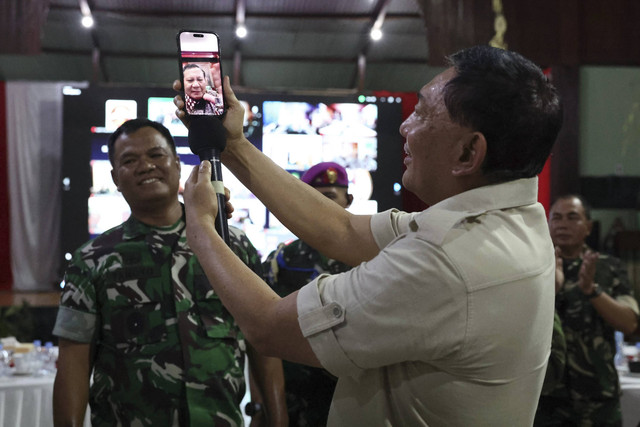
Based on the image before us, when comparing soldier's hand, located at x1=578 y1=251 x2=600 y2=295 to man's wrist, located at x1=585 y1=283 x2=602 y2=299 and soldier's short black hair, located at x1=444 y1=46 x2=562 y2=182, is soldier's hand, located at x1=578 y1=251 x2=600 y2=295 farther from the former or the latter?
soldier's short black hair, located at x1=444 y1=46 x2=562 y2=182

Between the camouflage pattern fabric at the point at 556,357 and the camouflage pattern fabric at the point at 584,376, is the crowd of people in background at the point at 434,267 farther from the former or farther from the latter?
the camouflage pattern fabric at the point at 584,376

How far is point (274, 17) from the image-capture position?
977cm

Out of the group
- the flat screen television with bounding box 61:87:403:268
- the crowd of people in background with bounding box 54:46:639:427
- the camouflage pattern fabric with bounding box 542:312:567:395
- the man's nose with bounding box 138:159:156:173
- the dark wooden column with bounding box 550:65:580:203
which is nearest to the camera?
the crowd of people in background with bounding box 54:46:639:427

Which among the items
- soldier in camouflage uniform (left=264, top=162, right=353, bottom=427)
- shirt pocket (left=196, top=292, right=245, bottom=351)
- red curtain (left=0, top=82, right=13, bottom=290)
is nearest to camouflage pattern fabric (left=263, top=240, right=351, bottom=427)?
soldier in camouflage uniform (left=264, top=162, right=353, bottom=427)

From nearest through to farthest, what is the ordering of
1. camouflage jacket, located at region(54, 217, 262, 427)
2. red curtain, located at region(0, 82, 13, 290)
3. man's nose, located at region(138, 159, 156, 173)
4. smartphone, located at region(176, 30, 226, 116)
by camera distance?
smartphone, located at region(176, 30, 226, 116), camouflage jacket, located at region(54, 217, 262, 427), man's nose, located at region(138, 159, 156, 173), red curtain, located at region(0, 82, 13, 290)

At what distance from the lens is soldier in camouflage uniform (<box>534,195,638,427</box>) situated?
295cm

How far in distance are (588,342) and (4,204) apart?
8207mm

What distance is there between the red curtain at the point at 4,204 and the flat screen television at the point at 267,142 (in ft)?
6.23

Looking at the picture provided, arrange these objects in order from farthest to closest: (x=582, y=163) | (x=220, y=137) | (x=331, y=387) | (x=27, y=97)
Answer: (x=27, y=97), (x=582, y=163), (x=331, y=387), (x=220, y=137)

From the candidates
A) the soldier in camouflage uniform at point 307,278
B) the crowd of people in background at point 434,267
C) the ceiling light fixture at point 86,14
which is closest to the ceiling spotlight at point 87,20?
the ceiling light fixture at point 86,14

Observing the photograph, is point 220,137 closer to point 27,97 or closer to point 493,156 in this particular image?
point 493,156

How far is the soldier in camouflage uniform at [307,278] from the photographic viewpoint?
2.86 meters

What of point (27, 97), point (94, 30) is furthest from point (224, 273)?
point (94, 30)

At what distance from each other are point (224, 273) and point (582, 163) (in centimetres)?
661
